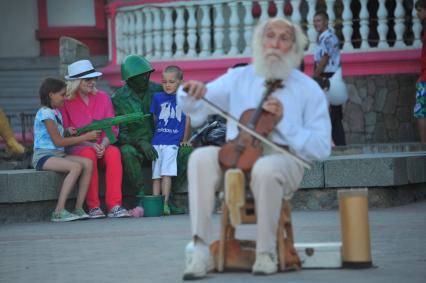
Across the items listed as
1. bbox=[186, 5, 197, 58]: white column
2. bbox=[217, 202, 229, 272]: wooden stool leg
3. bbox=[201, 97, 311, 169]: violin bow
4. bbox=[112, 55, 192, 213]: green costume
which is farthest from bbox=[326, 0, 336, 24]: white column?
bbox=[217, 202, 229, 272]: wooden stool leg

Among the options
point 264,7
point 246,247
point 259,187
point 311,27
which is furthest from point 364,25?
point 259,187

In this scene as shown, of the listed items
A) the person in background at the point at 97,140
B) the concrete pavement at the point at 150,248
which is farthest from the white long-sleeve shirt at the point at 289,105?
the person in background at the point at 97,140

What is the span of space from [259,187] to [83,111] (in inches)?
189

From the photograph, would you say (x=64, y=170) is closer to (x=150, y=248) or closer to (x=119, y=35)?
(x=150, y=248)

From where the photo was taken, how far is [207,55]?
1888 cm

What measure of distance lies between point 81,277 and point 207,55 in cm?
1074

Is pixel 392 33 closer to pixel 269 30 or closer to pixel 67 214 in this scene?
pixel 67 214

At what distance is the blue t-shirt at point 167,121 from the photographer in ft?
41.4

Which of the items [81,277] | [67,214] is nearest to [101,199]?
[67,214]

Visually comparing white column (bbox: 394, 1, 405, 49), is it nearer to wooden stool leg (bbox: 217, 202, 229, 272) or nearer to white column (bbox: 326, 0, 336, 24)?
white column (bbox: 326, 0, 336, 24)

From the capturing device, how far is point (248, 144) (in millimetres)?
8031

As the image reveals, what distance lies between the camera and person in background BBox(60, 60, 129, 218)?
12.3 metres

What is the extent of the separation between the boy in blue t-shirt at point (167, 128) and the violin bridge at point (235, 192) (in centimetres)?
464

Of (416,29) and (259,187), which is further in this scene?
(416,29)
